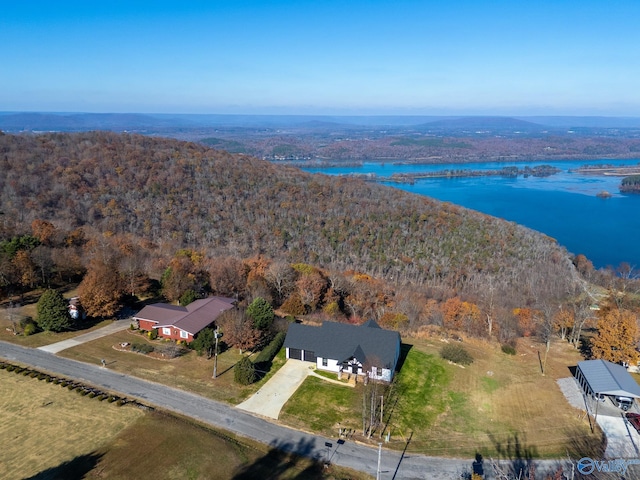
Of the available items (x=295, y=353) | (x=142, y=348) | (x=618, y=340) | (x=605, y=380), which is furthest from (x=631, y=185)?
(x=142, y=348)

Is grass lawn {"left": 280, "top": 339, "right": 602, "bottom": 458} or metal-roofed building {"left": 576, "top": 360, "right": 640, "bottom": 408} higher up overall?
metal-roofed building {"left": 576, "top": 360, "right": 640, "bottom": 408}

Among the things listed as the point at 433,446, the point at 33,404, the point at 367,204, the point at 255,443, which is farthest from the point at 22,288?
the point at 367,204

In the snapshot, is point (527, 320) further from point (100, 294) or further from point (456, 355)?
point (100, 294)

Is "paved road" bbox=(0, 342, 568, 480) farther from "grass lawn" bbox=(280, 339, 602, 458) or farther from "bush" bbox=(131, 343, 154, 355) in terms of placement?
"bush" bbox=(131, 343, 154, 355)

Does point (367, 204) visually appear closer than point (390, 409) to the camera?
No

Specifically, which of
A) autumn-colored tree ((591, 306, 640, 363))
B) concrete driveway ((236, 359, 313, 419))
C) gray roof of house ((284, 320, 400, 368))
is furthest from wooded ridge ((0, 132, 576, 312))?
concrete driveway ((236, 359, 313, 419))

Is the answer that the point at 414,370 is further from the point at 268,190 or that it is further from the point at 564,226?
the point at 564,226
